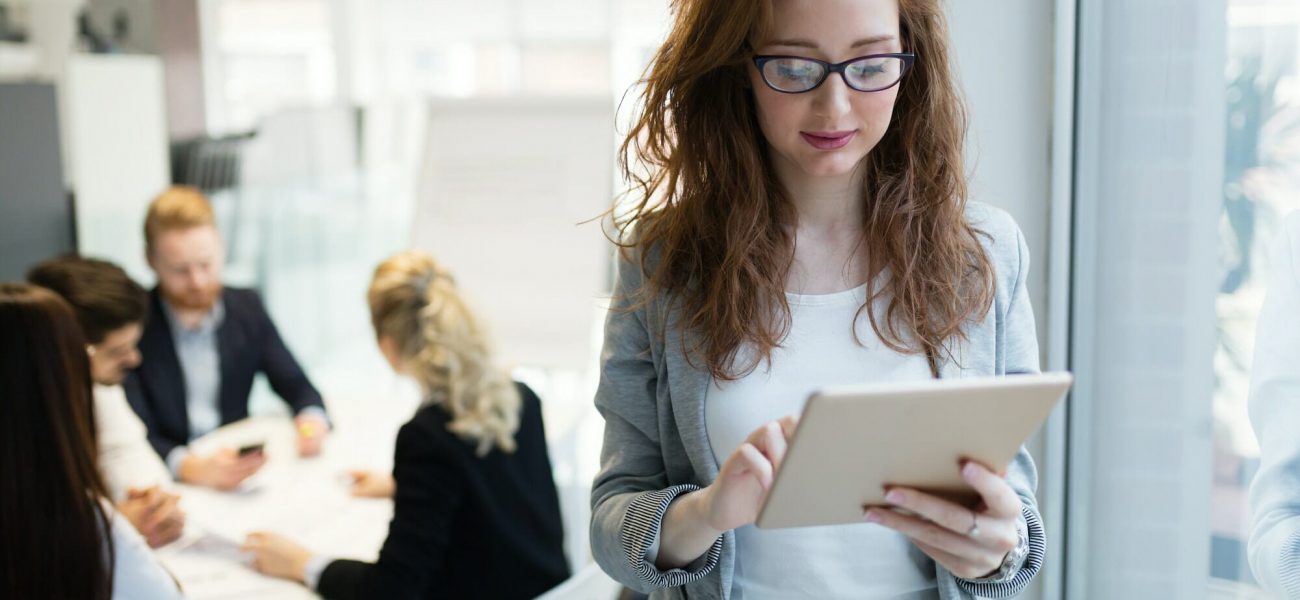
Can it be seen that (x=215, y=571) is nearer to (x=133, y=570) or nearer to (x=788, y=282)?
(x=133, y=570)

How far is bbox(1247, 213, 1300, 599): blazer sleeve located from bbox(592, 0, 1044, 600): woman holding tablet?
247 millimetres

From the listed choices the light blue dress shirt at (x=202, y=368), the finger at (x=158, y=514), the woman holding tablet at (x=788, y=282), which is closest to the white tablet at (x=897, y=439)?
the woman holding tablet at (x=788, y=282)

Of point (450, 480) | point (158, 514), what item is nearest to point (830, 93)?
point (450, 480)

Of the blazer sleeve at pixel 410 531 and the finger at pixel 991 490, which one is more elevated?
the finger at pixel 991 490

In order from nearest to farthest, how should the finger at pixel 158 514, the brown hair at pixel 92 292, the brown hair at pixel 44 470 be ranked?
the brown hair at pixel 44 470 → the finger at pixel 158 514 → the brown hair at pixel 92 292

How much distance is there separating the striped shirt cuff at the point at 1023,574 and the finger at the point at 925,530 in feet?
0.54

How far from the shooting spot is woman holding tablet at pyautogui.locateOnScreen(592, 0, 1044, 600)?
41.6 inches

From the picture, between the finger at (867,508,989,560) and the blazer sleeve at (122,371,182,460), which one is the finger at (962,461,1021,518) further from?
the blazer sleeve at (122,371,182,460)

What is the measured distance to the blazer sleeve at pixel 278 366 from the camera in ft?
11.4

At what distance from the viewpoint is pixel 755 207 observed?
1.15 metres

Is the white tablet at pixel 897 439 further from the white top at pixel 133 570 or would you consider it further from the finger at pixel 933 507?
the white top at pixel 133 570

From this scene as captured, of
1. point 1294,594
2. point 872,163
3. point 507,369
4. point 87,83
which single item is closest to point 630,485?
point 872,163

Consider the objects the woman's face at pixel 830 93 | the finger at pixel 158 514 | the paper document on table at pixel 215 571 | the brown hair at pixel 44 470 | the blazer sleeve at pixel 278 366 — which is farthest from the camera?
the blazer sleeve at pixel 278 366

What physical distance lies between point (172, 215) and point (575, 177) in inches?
53.7
